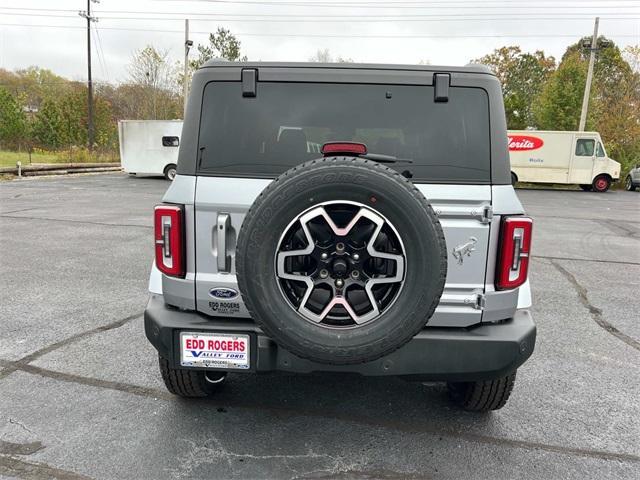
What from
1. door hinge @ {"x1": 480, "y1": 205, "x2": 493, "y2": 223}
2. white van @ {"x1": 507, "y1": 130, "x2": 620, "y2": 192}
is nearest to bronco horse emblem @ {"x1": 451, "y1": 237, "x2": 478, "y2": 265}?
door hinge @ {"x1": 480, "y1": 205, "x2": 493, "y2": 223}

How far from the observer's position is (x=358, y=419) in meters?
3.03

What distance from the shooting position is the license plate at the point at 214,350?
8.21ft

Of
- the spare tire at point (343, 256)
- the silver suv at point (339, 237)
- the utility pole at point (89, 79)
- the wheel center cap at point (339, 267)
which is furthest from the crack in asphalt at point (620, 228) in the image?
the utility pole at point (89, 79)

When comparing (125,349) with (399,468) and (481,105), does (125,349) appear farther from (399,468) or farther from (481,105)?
(481,105)

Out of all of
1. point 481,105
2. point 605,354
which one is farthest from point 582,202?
point 481,105

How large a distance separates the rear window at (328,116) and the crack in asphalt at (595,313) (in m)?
3.11

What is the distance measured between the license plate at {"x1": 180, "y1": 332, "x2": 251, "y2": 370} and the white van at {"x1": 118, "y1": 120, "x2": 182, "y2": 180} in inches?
799

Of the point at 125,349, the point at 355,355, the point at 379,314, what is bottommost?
the point at 125,349

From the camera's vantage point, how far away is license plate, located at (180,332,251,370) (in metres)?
2.50

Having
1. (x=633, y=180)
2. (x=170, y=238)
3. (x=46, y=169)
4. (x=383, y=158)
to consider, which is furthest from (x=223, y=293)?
(x=633, y=180)

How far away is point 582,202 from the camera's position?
17656 millimetres

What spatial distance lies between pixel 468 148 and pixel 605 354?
2.71 metres

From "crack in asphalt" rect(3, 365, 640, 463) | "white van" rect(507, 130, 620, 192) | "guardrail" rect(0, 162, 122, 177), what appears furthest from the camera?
"guardrail" rect(0, 162, 122, 177)

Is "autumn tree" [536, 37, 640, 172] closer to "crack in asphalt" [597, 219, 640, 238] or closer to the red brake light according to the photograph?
"crack in asphalt" [597, 219, 640, 238]
